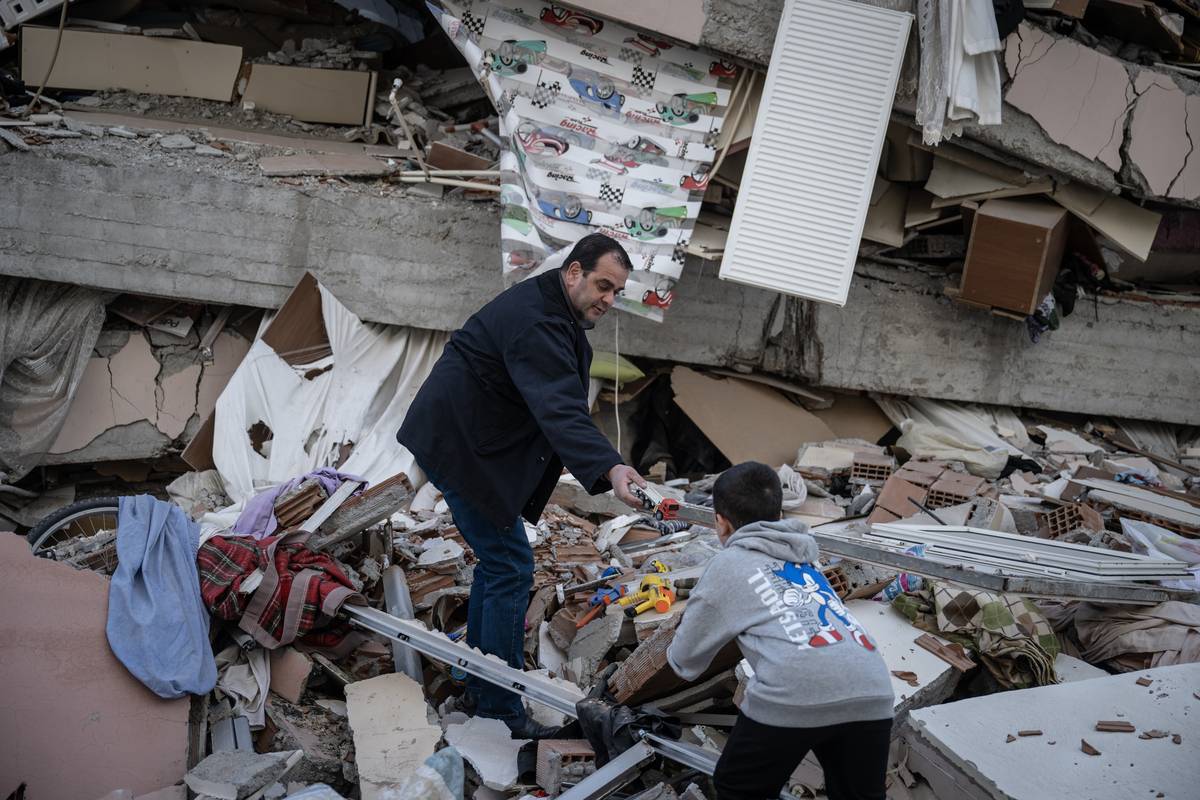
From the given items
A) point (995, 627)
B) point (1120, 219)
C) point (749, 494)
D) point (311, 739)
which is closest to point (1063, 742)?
point (995, 627)

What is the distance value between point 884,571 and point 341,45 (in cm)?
633

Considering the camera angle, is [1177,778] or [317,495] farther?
[317,495]

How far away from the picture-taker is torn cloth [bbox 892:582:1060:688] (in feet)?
13.3

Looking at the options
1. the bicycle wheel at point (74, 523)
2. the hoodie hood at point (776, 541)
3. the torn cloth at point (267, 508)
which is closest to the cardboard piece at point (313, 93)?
the bicycle wheel at point (74, 523)

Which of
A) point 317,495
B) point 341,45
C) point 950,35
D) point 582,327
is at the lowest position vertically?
point 317,495

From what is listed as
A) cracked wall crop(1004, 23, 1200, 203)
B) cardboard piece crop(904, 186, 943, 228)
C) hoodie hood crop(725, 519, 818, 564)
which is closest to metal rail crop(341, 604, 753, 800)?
hoodie hood crop(725, 519, 818, 564)

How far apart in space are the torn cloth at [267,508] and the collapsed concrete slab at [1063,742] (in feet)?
8.84

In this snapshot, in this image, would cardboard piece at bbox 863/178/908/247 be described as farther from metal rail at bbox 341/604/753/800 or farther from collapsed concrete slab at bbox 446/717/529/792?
collapsed concrete slab at bbox 446/717/529/792

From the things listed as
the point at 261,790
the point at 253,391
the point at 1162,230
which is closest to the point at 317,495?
the point at 261,790

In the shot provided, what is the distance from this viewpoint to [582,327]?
367 cm

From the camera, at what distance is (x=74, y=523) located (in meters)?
4.75

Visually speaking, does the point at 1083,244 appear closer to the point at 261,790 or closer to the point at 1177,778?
the point at 1177,778

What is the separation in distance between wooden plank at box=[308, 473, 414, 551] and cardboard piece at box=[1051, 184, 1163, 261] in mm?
5133

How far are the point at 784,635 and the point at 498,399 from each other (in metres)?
1.51
